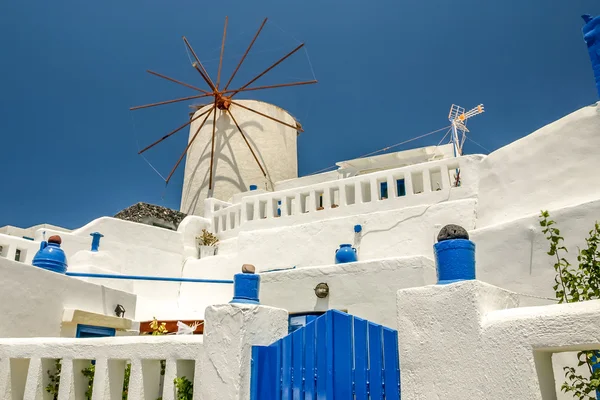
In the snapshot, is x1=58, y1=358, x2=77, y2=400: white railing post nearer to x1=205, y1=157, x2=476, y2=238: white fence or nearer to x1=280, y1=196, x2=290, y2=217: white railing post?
x1=205, y1=157, x2=476, y2=238: white fence

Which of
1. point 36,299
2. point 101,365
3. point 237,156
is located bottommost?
point 101,365

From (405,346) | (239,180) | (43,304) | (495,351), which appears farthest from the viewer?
(239,180)

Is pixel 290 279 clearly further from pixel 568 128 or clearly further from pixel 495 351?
pixel 495 351

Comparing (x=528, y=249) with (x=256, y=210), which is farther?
(x=256, y=210)

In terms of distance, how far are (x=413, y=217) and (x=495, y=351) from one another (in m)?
8.46

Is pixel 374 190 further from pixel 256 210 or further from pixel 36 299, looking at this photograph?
pixel 36 299

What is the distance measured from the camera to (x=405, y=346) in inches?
139

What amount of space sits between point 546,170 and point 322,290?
4.44 meters

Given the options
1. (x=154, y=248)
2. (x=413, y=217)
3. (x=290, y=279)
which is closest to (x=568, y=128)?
(x=413, y=217)

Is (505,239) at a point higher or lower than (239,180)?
lower

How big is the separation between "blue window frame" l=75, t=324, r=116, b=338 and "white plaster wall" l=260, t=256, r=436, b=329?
2.65 m

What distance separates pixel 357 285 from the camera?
845cm

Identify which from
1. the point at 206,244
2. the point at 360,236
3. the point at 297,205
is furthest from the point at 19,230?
the point at 360,236

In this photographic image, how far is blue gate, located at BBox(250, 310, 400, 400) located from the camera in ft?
12.4
